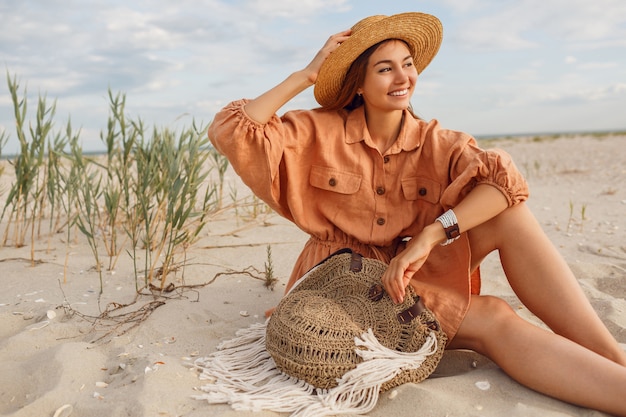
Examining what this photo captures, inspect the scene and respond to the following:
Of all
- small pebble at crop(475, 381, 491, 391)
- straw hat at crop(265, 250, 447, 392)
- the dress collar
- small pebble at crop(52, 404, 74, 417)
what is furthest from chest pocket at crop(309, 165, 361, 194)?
small pebble at crop(52, 404, 74, 417)

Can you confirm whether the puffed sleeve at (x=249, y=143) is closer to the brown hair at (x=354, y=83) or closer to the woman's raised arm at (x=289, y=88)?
the woman's raised arm at (x=289, y=88)

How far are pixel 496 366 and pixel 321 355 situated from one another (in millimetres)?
723

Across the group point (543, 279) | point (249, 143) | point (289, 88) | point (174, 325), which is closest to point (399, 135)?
point (289, 88)

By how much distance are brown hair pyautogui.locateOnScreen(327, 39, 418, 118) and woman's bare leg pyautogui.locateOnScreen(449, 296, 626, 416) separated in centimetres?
95

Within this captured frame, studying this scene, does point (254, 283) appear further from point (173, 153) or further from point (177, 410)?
point (177, 410)

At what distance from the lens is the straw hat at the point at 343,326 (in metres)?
2.01

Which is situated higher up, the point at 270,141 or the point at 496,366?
the point at 270,141

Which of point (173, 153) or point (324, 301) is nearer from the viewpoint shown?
point (324, 301)

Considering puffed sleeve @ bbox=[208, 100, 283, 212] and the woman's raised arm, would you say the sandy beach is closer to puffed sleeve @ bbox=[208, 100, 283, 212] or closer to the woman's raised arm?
Result: puffed sleeve @ bbox=[208, 100, 283, 212]

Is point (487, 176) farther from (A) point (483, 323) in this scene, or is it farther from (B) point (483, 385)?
(B) point (483, 385)

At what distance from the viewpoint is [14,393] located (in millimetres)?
2057

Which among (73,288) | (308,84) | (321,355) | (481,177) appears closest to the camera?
(321,355)

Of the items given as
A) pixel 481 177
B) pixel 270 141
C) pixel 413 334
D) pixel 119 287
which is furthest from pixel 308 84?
pixel 119 287

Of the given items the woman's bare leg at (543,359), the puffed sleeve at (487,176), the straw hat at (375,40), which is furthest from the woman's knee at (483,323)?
the straw hat at (375,40)
